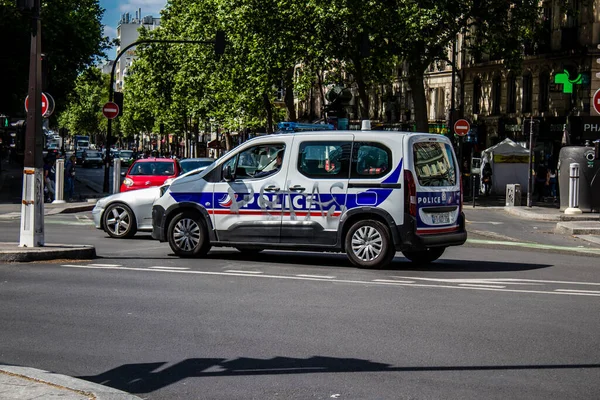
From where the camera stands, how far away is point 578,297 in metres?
11.6

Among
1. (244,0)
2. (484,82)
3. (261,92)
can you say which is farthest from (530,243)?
(484,82)

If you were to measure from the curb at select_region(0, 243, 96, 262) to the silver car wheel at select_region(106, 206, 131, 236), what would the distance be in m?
4.14

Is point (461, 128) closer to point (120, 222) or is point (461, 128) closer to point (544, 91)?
point (544, 91)

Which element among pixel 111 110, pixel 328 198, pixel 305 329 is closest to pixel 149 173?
pixel 111 110

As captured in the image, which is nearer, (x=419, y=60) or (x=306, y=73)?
(x=419, y=60)

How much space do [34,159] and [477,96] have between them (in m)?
51.3

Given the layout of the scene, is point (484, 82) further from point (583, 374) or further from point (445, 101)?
point (583, 374)

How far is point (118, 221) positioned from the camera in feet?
64.3

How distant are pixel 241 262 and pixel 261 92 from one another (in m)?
41.7

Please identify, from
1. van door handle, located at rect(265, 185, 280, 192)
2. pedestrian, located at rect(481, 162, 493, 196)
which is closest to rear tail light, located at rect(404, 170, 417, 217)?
van door handle, located at rect(265, 185, 280, 192)

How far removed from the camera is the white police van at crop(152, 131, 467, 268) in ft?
46.3

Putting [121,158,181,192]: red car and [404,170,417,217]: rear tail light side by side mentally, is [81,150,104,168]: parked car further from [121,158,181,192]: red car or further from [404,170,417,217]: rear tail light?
[404,170,417,217]: rear tail light

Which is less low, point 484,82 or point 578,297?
point 484,82

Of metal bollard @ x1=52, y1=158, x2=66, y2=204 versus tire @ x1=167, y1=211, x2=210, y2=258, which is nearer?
tire @ x1=167, y1=211, x2=210, y2=258
